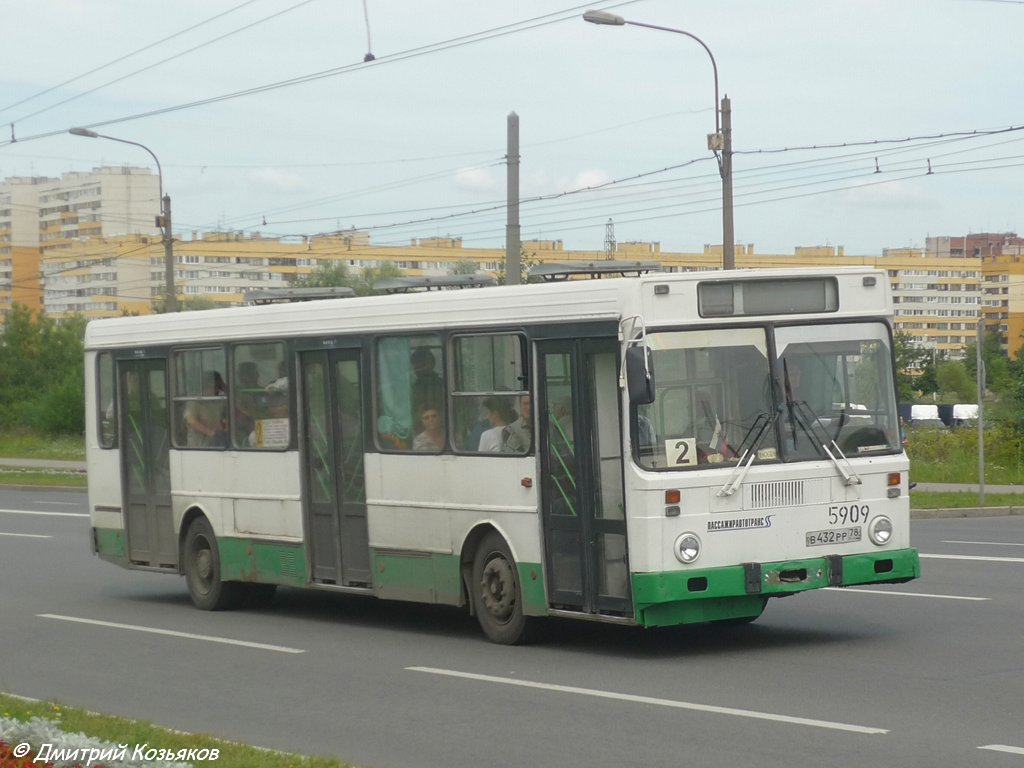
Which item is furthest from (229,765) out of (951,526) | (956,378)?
(956,378)

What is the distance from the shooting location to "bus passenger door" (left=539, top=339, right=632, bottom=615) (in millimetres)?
11258

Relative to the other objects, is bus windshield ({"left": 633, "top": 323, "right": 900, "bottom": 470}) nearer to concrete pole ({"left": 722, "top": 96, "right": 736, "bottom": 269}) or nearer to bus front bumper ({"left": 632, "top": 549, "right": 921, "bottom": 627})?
bus front bumper ({"left": 632, "top": 549, "right": 921, "bottom": 627})

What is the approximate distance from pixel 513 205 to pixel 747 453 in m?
15.4

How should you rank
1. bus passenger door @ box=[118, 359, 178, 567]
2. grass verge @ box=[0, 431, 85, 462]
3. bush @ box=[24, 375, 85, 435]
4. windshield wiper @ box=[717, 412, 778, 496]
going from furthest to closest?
bush @ box=[24, 375, 85, 435] < grass verge @ box=[0, 431, 85, 462] < bus passenger door @ box=[118, 359, 178, 567] < windshield wiper @ box=[717, 412, 778, 496]

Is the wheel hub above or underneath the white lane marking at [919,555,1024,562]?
above

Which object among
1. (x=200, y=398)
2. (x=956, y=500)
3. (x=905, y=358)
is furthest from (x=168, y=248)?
(x=905, y=358)

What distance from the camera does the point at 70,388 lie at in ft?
226

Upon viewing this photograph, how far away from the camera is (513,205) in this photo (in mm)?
26156

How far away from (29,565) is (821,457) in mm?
12452

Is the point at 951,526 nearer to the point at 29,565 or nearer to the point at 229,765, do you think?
the point at 29,565

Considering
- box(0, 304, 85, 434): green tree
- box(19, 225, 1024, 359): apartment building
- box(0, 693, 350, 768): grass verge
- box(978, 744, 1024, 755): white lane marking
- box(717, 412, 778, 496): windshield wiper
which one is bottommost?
box(978, 744, 1024, 755): white lane marking

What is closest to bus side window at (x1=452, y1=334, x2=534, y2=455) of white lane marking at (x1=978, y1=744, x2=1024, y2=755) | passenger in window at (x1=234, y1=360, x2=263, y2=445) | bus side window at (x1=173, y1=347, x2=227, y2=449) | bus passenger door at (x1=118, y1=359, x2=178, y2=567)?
passenger in window at (x1=234, y1=360, x2=263, y2=445)

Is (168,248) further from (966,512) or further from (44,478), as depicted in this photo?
(966,512)

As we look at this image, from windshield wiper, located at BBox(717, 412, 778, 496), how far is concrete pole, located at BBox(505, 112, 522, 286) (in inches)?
592
